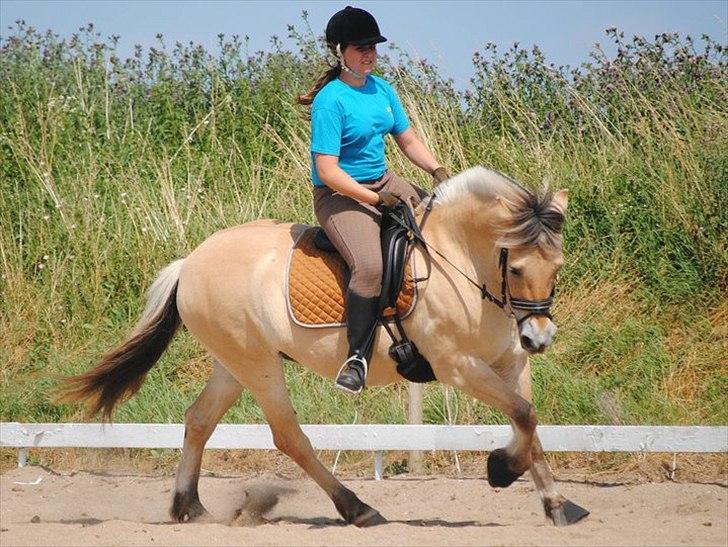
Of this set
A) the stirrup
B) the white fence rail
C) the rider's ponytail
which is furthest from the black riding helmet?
the white fence rail

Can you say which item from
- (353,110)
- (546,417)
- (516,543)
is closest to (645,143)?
(546,417)

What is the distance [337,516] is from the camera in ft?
23.2

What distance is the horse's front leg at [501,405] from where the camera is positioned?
18.8ft

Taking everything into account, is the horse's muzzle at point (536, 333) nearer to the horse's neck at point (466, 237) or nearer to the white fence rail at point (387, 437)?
the horse's neck at point (466, 237)

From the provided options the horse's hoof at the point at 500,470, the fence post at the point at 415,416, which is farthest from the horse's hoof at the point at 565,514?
the fence post at the point at 415,416

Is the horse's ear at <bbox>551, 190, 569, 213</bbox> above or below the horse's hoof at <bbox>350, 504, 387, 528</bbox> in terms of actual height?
above

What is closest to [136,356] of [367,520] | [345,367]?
[345,367]

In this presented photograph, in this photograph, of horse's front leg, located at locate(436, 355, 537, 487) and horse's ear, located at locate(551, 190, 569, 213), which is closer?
horse's front leg, located at locate(436, 355, 537, 487)

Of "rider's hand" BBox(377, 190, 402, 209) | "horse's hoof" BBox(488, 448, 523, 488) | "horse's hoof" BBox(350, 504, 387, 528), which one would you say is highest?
"rider's hand" BBox(377, 190, 402, 209)

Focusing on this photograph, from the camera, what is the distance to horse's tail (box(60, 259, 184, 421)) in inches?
279

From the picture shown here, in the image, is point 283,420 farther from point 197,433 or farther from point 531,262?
point 531,262

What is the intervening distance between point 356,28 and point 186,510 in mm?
3082

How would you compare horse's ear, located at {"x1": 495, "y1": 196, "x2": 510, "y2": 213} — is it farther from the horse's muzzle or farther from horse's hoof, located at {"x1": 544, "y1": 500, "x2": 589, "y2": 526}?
horse's hoof, located at {"x1": 544, "y1": 500, "x2": 589, "y2": 526}

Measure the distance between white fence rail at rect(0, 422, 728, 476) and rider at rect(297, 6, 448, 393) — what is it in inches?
84.1
